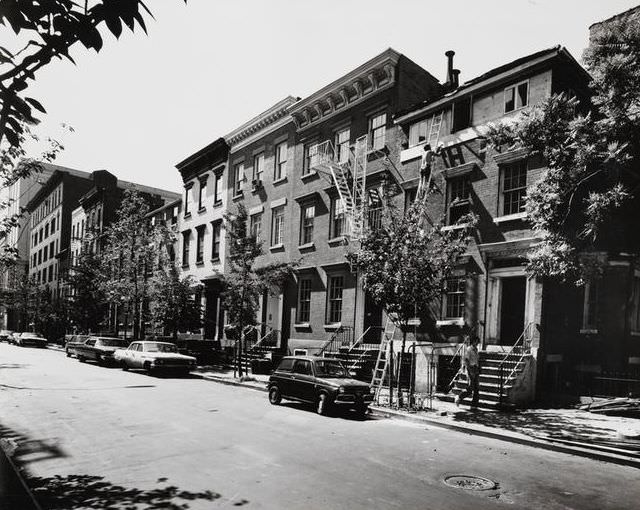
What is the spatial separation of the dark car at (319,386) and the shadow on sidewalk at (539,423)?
250 centimetres

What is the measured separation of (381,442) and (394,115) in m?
14.9

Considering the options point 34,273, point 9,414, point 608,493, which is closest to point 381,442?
point 608,493

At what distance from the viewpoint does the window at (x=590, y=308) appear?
17281 mm

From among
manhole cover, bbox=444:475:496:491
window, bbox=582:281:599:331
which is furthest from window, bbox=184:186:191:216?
manhole cover, bbox=444:475:496:491

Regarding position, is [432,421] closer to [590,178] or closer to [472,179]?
[590,178]

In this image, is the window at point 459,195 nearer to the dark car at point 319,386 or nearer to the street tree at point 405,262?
the street tree at point 405,262

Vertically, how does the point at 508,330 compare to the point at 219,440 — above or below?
above

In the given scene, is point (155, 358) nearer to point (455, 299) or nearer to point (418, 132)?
point (455, 299)

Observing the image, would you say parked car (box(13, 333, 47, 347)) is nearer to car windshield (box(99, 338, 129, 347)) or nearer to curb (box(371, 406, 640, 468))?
car windshield (box(99, 338, 129, 347))

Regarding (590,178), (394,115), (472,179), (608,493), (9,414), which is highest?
(394,115)

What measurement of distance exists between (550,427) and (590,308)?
22.9ft

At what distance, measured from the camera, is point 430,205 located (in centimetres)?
1983

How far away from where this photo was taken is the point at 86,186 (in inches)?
2685

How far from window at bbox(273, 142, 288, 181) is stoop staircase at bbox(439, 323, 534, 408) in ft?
53.0
